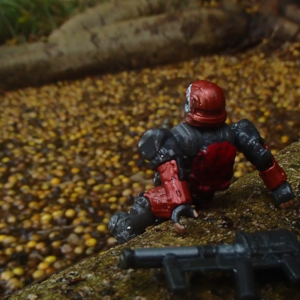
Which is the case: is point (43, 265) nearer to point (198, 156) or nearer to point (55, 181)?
point (55, 181)

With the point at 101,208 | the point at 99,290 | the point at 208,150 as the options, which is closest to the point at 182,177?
the point at 208,150

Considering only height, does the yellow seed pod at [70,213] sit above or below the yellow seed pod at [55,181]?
below

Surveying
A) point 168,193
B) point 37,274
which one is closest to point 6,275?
point 37,274

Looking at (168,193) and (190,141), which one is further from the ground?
(190,141)

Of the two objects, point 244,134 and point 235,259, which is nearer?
point 235,259

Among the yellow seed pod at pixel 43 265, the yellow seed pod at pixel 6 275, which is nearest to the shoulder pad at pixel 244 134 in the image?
the yellow seed pod at pixel 43 265

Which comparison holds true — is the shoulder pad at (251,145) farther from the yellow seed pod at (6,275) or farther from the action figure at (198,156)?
the yellow seed pod at (6,275)

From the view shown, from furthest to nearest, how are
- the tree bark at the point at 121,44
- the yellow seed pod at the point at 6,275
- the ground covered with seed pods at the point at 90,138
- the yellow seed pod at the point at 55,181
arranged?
1. the tree bark at the point at 121,44
2. the yellow seed pod at the point at 55,181
3. the ground covered with seed pods at the point at 90,138
4. the yellow seed pod at the point at 6,275
